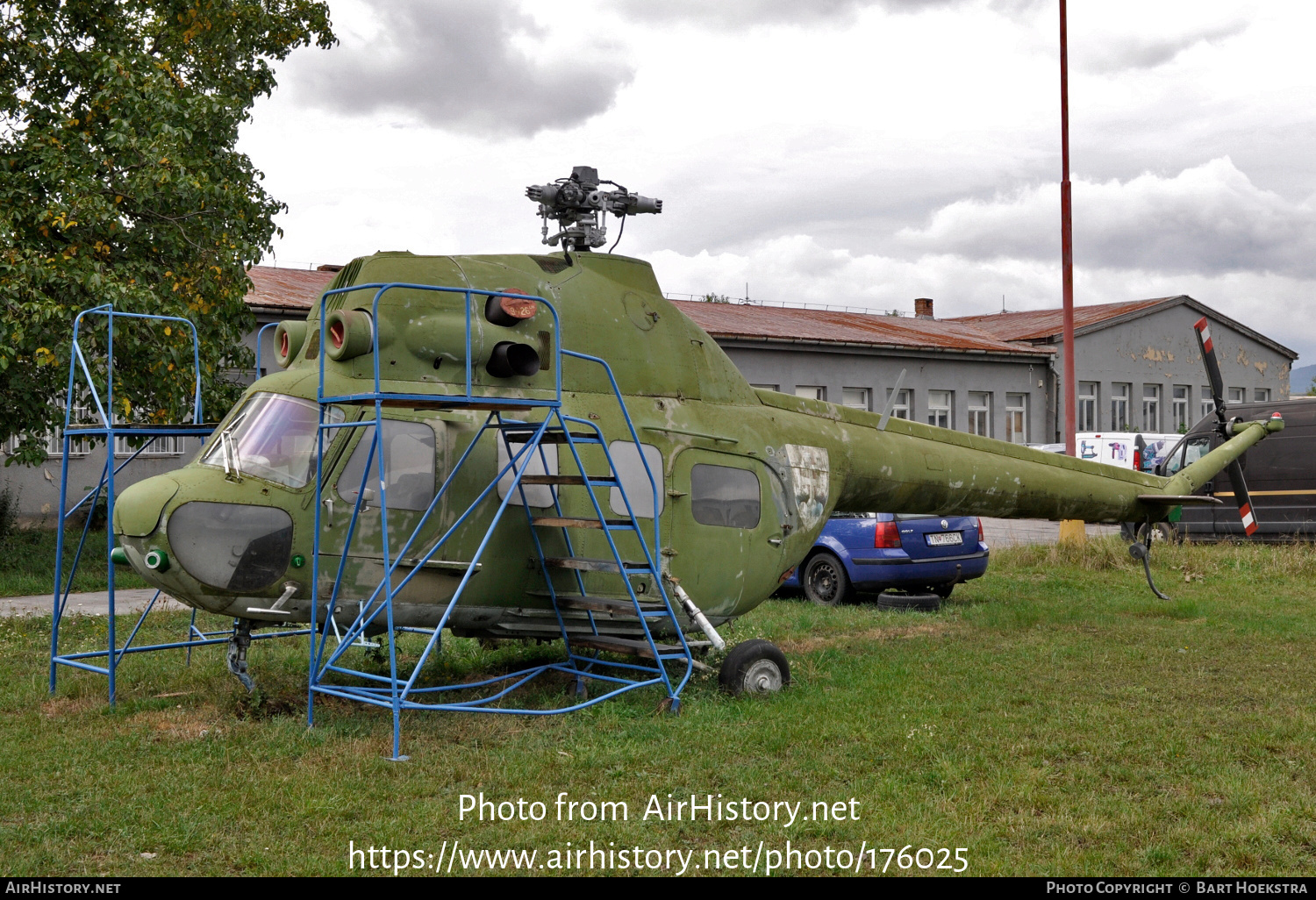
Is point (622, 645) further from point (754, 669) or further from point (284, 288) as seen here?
point (284, 288)

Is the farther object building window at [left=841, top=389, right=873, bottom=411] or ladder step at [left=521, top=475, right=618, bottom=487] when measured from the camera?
building window at [left=841, top=389, right=873, bottom=411]

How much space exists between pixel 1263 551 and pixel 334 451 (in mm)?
15262

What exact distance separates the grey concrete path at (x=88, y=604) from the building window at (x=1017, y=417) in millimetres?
26249

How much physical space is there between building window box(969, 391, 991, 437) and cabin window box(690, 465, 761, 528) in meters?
26.1

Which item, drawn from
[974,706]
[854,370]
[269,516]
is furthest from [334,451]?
[854,370]

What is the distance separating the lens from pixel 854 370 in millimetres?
31094

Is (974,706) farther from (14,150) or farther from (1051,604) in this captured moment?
(14,150)

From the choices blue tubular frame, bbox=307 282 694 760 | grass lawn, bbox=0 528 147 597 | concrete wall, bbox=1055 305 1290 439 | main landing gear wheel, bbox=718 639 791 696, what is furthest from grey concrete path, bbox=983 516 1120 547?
grass lawn, bbox=0 528 147 597

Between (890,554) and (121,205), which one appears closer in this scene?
(890,554)

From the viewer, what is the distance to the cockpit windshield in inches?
303

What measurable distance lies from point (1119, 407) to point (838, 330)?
12.1 m

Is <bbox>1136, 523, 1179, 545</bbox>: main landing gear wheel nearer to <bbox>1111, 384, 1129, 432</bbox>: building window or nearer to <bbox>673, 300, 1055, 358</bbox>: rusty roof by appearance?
<bbox>673, 300, 1055, 358</bbox>: rusty roof

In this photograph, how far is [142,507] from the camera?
24.2ft

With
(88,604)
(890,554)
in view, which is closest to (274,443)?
(88,604)
